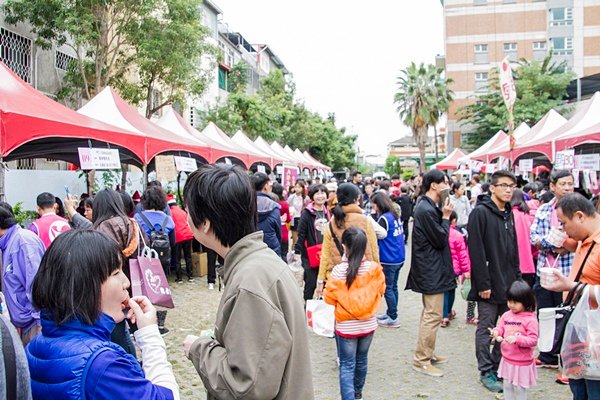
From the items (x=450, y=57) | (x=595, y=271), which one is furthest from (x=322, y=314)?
(x=450, y=57)

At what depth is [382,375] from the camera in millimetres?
5785

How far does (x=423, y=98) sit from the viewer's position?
46062 mm

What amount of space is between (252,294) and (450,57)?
A: 160 ft

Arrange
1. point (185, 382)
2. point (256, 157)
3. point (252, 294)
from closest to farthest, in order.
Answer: point (252, 294)
point (185, 382)
point (256, 157)

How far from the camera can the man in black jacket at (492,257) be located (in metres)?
5.08

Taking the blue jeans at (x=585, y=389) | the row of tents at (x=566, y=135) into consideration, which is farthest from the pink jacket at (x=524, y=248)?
the row of tents at (x=566, y=135)

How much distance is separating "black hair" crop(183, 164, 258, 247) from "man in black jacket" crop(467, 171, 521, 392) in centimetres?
360

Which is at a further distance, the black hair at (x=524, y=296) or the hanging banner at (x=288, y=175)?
the hanging banner at (x=288, y=175)

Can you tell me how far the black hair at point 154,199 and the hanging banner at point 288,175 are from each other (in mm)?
11276

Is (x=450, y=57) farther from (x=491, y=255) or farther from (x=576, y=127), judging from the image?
(x=491, y=255)

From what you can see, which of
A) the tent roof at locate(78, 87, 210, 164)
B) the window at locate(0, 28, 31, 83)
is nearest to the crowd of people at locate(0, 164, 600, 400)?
the tent roof at locate(78, 87, 210, 164)

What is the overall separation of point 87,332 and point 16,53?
14034mm

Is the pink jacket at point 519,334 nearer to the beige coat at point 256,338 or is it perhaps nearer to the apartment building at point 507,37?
the beige coat at point 256,338

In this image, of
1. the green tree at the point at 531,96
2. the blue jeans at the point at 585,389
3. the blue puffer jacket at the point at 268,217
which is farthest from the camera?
the green tree at the point at 531,96
